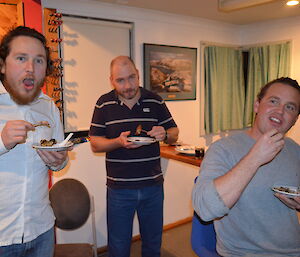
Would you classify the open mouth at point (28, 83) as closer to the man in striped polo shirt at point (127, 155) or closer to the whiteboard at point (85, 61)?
the man in striped polo shirt at point (127, 155)

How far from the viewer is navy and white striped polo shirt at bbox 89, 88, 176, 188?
2.11 metres

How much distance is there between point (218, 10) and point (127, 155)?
222cm

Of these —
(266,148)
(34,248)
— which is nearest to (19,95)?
(34,248)

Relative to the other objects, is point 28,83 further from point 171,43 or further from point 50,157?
point 171,43

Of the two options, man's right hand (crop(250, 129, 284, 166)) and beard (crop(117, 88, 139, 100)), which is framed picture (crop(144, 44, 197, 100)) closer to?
beard (crop(117, 88, 139, 100))

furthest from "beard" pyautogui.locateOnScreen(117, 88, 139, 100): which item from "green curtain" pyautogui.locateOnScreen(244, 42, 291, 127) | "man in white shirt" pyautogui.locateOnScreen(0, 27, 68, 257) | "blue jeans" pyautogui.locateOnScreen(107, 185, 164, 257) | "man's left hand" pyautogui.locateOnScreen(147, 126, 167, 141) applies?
"green curtain" pyautogui.locateOnScreen(244, 42, 291, 127)

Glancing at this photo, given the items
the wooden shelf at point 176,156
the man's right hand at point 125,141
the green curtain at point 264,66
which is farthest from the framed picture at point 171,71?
the man's right hand at point 125,141

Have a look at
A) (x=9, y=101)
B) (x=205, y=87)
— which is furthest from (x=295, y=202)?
(x=205, y=87)

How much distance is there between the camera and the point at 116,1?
291cm

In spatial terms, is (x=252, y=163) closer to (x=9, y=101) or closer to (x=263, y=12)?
(x=9, y=101)

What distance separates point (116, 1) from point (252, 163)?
237 centimetres

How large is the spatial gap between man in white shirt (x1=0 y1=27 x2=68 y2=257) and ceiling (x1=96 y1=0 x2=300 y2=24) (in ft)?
6.04

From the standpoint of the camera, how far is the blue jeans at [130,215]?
214cm

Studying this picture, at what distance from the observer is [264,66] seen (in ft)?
13.5
